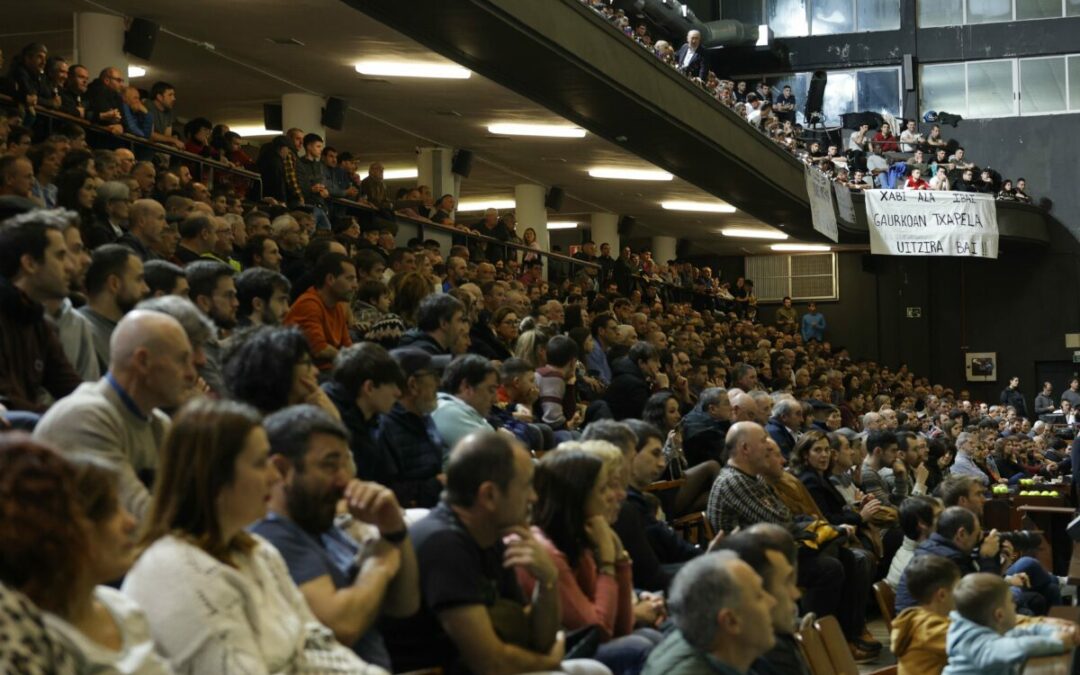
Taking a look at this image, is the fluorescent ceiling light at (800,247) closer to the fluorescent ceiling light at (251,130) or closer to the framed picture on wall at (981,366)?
the framed picture on wall at (981,366)

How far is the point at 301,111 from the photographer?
13.6m

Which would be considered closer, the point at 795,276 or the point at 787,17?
the point at 795,276

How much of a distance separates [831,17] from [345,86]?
16.5 metres

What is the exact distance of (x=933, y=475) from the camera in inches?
481

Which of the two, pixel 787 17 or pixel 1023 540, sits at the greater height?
pixel 787 17

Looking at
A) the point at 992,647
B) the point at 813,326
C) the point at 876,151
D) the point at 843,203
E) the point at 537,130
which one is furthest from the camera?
the point at 813,326

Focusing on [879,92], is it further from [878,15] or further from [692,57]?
[692,57]

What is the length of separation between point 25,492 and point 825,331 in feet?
81.4

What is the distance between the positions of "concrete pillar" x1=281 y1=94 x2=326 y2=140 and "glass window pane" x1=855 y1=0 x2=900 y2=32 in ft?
53.5

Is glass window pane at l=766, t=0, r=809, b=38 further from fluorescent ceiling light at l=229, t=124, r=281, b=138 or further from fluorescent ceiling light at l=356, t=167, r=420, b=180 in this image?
fluorescent ceiling light at l=229, t=124, r=281, b=138

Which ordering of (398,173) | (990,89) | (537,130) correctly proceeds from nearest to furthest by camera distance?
(537,130) → (398,173) → (990,89)

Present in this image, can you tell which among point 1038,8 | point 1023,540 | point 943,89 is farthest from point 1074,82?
point 1023,540

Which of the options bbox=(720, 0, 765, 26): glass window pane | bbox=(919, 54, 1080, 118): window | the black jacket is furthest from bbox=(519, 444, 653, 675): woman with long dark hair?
bbox=(720, 0, 765, 26): glass window pane

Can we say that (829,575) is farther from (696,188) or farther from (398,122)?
(696,188)
